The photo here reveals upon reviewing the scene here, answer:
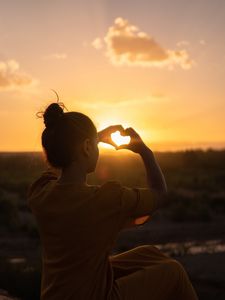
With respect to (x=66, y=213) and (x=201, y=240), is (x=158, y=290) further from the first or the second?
(x=201, y=240)

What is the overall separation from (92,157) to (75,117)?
0.74ft

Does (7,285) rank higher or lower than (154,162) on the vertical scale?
lower

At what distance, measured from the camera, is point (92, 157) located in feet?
10.4

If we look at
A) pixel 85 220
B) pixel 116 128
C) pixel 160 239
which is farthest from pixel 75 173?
pixel 160 239

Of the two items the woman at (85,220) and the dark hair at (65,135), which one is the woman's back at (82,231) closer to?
the woman at (85,220)

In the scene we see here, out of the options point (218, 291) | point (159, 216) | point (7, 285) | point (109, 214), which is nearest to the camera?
point (109, 214)

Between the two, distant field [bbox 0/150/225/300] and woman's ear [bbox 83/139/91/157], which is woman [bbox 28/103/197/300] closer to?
woman's ear [bbox 83/139/91/157]

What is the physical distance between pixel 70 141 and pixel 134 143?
0.44m

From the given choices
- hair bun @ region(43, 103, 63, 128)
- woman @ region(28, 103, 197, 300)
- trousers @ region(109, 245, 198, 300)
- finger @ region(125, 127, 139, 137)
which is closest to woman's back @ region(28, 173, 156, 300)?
woman @ region(28, 103, 197, 300)

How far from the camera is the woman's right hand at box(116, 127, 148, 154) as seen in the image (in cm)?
339

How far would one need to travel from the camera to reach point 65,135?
3.11m

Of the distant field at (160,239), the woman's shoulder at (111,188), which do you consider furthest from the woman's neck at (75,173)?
the distant field at (160,239)

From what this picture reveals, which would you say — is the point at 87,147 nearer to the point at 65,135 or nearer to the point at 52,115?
the point at 65,135

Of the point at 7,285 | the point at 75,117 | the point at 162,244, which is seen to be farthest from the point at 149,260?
the point at 162,244
